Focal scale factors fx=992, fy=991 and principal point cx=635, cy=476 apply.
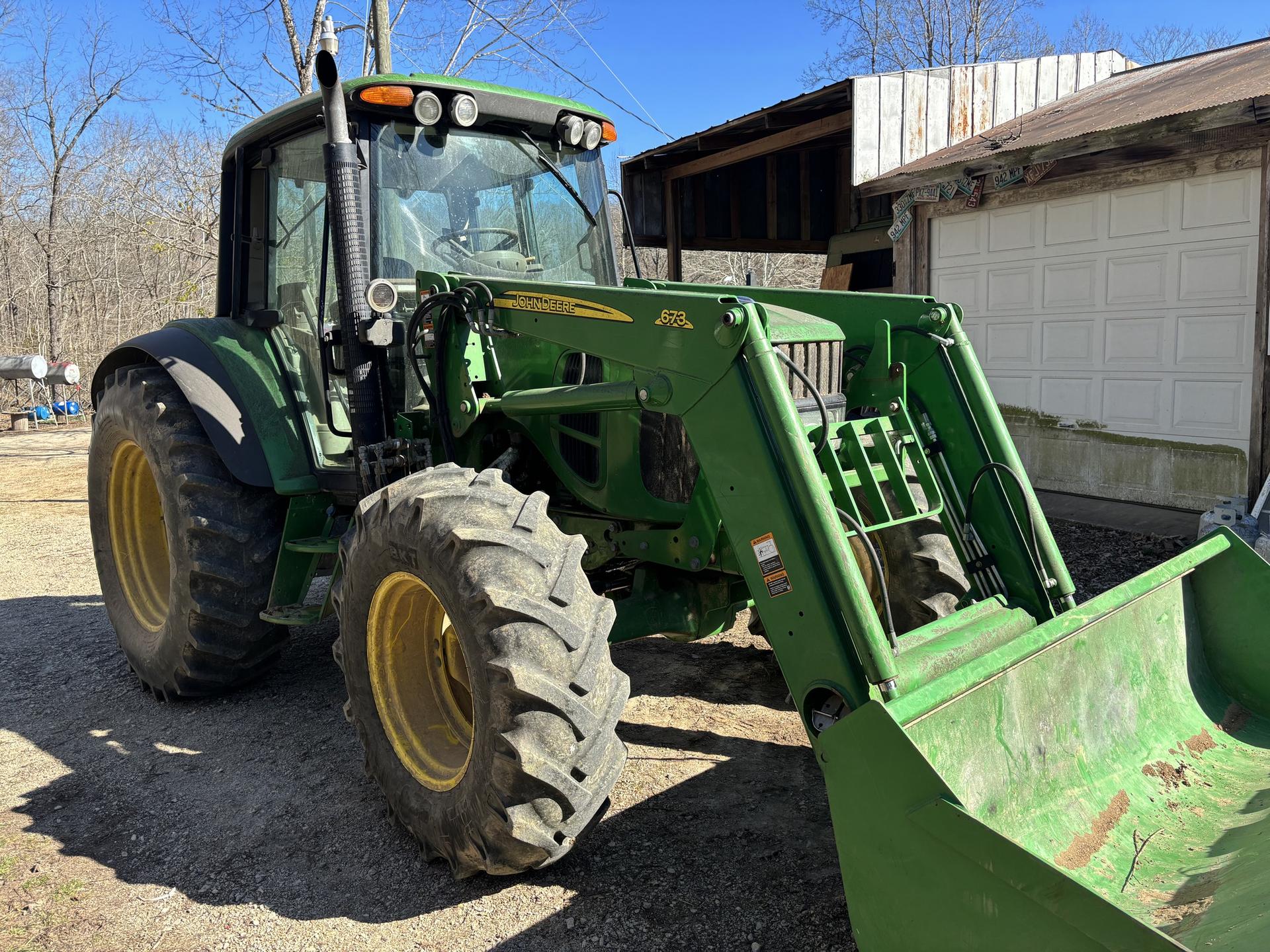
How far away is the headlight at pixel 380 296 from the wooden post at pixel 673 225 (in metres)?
9.71

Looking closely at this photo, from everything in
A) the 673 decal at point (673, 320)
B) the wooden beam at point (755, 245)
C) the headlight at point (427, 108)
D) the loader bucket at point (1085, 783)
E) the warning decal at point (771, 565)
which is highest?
the wooden beam at point (755, 245)

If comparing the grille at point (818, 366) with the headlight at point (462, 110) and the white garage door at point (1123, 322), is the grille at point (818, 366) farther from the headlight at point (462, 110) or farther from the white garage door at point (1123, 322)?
the white garage door at point (1123, 322)

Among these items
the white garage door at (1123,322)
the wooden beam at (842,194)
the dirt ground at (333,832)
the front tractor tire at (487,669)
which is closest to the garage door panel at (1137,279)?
the white garage door at (1123,322)

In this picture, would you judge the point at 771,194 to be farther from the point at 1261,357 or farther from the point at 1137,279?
the point at 1261,357

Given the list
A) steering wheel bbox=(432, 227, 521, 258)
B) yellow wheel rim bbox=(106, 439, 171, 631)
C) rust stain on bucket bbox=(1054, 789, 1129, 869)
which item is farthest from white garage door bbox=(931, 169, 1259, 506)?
yellow wheel rim bbox=(106, 439, 171, 631)

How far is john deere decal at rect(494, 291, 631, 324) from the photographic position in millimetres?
3217

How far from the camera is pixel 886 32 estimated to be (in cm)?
2747

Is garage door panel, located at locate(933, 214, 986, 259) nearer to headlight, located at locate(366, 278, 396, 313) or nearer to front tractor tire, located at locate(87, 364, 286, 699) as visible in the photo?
headlight, located at locate(366, 278, 396, 313)

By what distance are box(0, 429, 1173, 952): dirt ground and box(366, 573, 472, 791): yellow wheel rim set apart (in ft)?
1.03

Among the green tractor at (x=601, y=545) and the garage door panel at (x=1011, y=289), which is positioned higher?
the garage door panel at (x=1011, y=289)

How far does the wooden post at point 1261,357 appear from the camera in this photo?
714 centimetres

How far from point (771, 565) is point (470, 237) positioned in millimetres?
2236

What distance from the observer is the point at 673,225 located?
1336cm

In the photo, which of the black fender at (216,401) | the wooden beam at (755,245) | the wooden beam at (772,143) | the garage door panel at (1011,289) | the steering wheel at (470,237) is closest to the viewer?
the steering wheel at (470,237)
